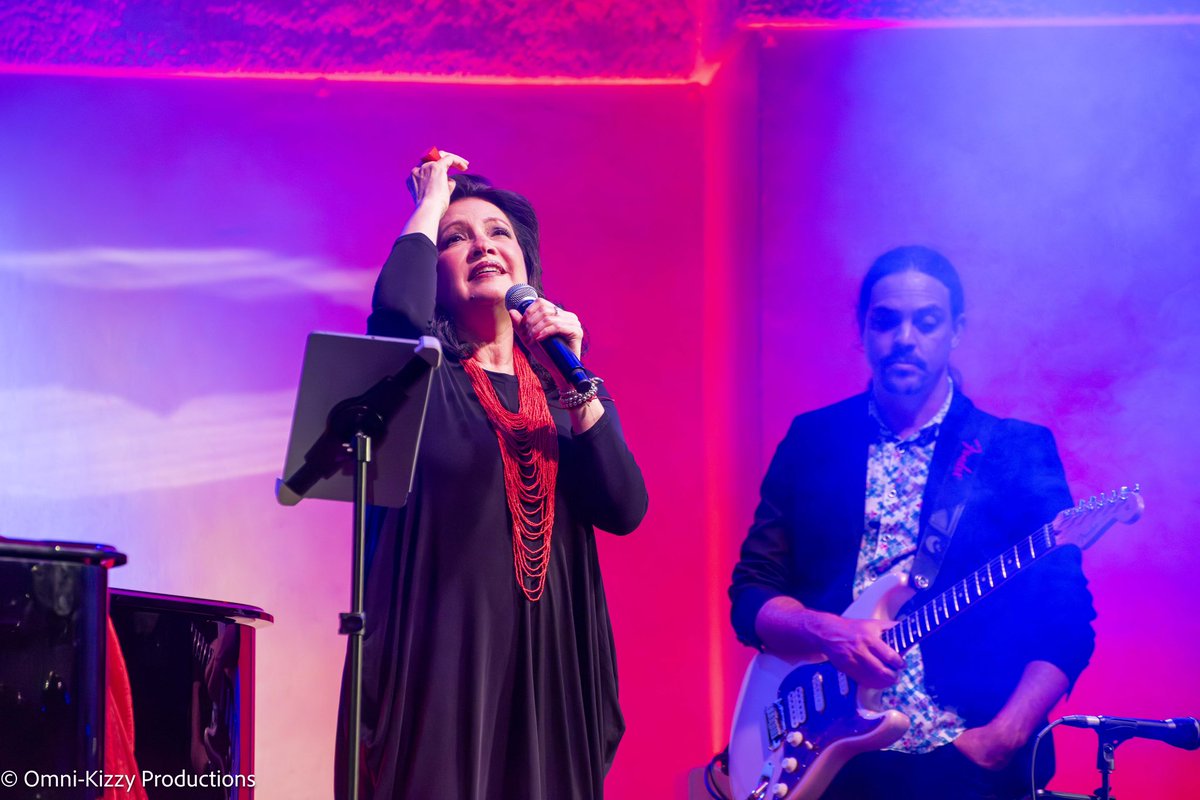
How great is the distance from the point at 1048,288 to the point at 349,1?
2155mm

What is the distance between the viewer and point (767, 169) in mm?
3355

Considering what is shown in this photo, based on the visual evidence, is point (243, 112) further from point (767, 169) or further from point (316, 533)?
point (767, 169)

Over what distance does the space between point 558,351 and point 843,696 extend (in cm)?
124

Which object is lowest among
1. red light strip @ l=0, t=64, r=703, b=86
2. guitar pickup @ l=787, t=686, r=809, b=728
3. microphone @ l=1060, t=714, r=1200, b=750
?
microphone @ l=1060, t=714, r=1200, b=750

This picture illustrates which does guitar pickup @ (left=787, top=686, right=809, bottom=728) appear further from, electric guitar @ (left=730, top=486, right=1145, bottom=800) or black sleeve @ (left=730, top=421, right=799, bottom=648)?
black sleeve @ (left=730, top=421, right=799, bottom=648)

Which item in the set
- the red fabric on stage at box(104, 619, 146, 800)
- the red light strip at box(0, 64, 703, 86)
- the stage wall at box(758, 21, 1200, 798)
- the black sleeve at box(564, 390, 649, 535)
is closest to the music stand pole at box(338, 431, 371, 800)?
the red fabric on stage at box(104, 619, 146, 800)

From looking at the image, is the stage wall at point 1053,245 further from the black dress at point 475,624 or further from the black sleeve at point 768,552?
the black dress at point 475,624

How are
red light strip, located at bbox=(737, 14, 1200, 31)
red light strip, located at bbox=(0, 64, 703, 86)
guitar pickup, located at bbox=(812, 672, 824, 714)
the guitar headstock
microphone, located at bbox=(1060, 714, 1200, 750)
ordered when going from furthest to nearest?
1. red light strip, located at bbox=(0, 64, 703, 86)
2. red light strip, located at bbox=(737, 14, 1200, 31)
3. guitar pickup, located at bbox=(812, 672, 824, 714)
4. the guitar headstock
5. microphone, located at bbox=(1060, 714, 1200, 750)

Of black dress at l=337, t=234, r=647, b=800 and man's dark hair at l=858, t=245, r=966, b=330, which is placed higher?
man's dark hair at l=858, t=245, r=966, b=330

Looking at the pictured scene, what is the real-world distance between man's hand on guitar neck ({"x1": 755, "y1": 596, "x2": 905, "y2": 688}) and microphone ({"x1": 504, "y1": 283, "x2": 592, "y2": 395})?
1124 mm

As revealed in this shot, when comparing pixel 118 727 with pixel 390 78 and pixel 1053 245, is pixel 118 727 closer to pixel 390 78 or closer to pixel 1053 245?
pixel 390 78

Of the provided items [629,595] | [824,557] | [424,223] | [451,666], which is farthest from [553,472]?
[629,595]

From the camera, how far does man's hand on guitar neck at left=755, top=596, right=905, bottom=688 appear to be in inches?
105

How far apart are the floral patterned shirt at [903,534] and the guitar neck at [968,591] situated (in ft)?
0.23
